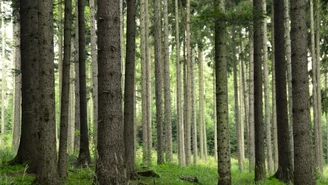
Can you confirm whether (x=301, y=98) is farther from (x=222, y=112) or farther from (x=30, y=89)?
(x=30, y=89)

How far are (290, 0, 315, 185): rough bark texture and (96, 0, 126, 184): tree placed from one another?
358 cm

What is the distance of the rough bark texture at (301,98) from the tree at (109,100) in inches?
141

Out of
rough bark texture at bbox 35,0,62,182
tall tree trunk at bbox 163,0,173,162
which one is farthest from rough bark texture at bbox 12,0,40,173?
tall tree trunk at bbox 163,0,173,162

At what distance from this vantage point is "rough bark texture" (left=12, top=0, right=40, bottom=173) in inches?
348

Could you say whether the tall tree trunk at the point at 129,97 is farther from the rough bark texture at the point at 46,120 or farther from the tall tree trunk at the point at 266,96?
the tall tree trunk at the point at 266,96

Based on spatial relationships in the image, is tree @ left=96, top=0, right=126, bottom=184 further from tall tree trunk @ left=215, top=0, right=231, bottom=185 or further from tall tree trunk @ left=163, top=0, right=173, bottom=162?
tall tree trunk @ left=163, top=0, right=173, bottom=162

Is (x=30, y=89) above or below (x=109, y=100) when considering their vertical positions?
above

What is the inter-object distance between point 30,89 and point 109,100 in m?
4.58

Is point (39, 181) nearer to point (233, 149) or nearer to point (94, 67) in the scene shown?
point (94, 67)

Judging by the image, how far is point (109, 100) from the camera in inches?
219

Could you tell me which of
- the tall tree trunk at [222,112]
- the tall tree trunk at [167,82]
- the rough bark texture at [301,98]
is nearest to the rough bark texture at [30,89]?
the tall tree trunk at [222,112]

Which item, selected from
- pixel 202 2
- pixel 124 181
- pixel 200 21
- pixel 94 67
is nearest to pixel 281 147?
pixel 200 21

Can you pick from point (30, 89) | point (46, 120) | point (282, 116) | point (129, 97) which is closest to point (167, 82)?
point (282, 116)

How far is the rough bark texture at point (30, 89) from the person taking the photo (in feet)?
29.0
